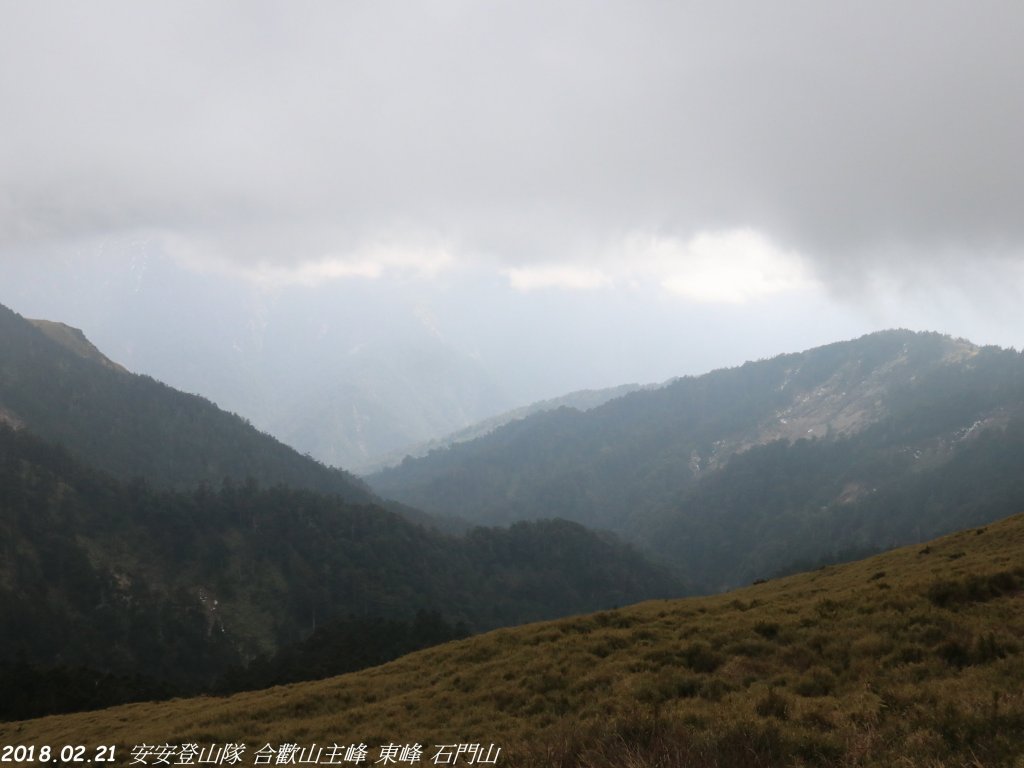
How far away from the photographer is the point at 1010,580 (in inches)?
760

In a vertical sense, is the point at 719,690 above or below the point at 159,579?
above

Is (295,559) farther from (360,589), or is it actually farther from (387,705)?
(387,705)

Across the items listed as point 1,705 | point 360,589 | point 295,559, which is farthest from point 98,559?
point 1,705

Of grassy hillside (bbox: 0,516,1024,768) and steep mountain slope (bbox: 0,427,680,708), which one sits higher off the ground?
grassy hillside (bbox: 0,516,1024,768)

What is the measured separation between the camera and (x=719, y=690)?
1576 cm

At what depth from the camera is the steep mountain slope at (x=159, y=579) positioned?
13550 centimetres

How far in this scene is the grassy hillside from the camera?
11219 millimetres

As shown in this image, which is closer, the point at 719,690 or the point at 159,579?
the point at 719,690

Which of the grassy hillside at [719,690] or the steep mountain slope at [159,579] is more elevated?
the grassy hillside at [719,690]

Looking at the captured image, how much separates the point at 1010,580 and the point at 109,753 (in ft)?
97.2

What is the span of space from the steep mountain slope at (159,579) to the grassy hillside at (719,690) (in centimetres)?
12477

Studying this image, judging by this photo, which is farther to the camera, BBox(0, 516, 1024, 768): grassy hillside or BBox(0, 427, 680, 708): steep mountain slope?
BBox(0, 427, 680, 708): steep mountain slope

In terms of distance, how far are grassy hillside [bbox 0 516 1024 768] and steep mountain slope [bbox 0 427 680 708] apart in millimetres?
124775

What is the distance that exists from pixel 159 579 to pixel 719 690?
179017mm
